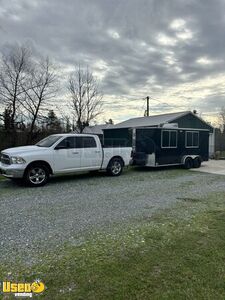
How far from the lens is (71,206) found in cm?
535

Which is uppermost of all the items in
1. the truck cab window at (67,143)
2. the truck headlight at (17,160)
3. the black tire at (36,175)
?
the truck cab window at (67,143)

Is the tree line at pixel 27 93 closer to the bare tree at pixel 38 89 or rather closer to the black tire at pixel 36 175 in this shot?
the bare tree at pixel 38 89

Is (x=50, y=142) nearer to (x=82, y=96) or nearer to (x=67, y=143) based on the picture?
(x=67, y=143)

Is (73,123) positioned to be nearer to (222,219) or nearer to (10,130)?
(10,130)

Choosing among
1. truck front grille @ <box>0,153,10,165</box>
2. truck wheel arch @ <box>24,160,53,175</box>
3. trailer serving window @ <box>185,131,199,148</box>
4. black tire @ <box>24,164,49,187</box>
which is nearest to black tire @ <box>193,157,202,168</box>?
trailer serving window @ <box>185,131,199,148</box>

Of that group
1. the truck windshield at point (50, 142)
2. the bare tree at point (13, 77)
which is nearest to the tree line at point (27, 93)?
the bare tree at point (13, 77)

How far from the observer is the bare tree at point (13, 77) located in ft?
56.1

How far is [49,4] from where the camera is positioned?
8.75 metres

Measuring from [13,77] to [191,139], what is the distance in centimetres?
1437

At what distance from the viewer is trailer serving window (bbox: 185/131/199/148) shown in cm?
1266

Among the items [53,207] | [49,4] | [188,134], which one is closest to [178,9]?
[49,4]

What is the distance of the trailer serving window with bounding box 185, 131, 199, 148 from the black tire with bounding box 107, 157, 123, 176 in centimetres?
479

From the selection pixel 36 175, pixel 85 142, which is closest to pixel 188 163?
pixel 85 142

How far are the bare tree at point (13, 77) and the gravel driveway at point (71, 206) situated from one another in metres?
11.2
